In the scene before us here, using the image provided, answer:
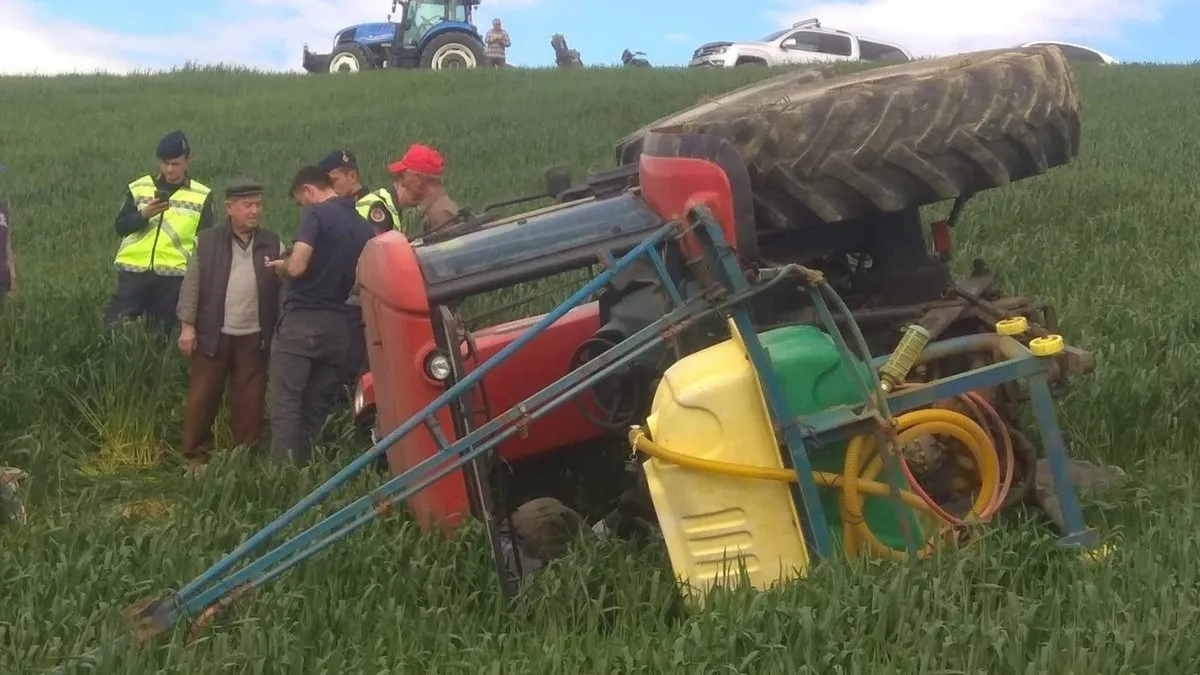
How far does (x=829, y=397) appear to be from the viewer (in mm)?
3238

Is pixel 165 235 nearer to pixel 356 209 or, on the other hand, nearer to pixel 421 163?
pixel 356 209

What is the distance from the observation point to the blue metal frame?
3.12 metres

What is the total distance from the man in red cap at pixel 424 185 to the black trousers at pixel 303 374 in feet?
3.13

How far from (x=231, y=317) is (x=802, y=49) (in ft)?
64.4

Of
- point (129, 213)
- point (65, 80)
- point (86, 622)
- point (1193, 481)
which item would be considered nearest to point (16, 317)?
point (129, 213)

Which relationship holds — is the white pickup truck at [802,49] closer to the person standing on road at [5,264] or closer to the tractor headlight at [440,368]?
the person standing on road at [5,264]

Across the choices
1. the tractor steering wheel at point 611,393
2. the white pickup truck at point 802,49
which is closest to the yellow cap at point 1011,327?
the tractor steering wheel at point 611,393

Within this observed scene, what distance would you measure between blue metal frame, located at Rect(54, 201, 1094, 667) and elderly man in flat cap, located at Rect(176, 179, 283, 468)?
8.52ft

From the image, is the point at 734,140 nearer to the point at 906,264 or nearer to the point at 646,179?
the point at 646,179

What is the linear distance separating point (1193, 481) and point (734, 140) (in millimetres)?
1902

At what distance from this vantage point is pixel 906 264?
3.82 meters

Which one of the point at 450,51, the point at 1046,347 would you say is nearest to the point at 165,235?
the point at 1046,347

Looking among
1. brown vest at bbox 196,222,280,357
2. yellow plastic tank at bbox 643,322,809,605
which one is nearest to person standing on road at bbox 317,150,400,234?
brown vest at bbox 196,222,280,357

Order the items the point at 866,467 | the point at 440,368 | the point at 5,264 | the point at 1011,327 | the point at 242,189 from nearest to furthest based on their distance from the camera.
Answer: the point at 866,467 → the point at 1011,327 → the point at 440,368 → the point at 242,189 → the point at 5,264
